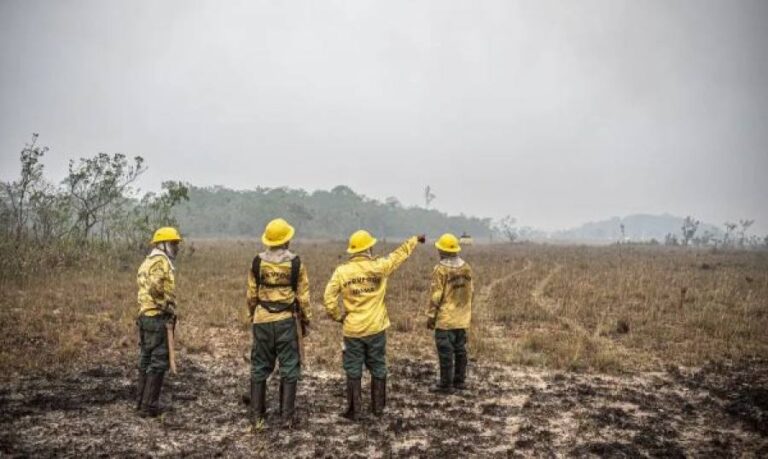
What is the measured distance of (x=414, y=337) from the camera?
33.0 feet

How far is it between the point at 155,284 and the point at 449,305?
3.53 metres

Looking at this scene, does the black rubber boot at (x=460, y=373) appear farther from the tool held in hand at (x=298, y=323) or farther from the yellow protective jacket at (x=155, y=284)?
the yellow protective jacket at (x=155, y=284)

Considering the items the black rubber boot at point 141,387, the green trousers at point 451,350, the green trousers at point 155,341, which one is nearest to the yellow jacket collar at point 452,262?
the green trousers at point 451,350

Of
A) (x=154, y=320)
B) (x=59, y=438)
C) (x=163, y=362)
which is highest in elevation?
(x=154, y=320)

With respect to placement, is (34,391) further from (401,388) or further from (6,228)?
(6,228)

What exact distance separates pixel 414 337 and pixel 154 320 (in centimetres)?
547

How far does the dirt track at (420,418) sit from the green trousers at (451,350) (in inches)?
13.2

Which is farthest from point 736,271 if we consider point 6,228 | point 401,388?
point 6,228

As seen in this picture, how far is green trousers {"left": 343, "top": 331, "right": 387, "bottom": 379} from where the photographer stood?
18.8ft

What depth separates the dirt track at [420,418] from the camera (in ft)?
16.8

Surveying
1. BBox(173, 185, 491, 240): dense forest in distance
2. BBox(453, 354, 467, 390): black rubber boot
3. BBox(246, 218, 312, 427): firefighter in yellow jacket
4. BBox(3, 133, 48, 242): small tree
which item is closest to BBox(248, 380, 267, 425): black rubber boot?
BBox(246, 218, 312, 427): firefighter in yellow jacket

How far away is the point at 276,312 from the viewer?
17.9ft

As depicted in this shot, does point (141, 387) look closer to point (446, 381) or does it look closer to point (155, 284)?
point (155, 284)

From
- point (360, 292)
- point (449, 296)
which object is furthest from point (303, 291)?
point (449, 296)
